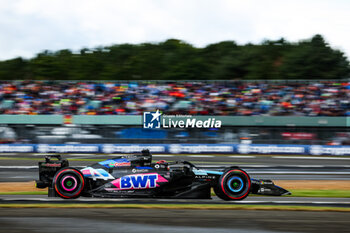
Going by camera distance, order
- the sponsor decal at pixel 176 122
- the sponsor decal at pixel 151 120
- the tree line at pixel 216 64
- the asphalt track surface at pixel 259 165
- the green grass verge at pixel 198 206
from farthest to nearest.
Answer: the tree line at pixel 216 64, the sponsor decal at pixel 151 120, the sponsor decal at pixel 176 122, the asphalt track surface at pixel 259 165, the green grass verge at pixel 198 206

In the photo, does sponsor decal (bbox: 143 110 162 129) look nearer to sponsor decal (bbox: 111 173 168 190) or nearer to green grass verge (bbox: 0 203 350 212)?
sponsor decal (bbox: 111 173 168 190)

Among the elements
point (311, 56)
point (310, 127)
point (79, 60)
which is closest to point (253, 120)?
point (310, 127)

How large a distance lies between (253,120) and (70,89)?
42.0 ft

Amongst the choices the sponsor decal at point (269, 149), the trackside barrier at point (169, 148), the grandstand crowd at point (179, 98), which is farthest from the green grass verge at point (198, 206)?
the grandstand crowd at point (179, 98)

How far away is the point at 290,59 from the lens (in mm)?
43344

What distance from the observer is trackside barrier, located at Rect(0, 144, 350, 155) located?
74.3ft

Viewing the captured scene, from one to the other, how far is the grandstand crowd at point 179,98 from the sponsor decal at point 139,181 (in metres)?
15.9

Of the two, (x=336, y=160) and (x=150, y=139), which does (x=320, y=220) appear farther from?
(x=150, y=139)

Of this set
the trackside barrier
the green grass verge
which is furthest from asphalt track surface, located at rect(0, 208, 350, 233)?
the trackside barrier

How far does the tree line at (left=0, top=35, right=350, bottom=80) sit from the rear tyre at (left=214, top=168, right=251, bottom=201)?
34242 millimetres

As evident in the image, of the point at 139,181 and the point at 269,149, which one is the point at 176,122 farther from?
the point at 139,181

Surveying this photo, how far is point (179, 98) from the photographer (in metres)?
27.0

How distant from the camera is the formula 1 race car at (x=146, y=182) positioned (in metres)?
9.53

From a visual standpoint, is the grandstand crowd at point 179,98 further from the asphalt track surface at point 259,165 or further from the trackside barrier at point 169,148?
the asphalt track surface at point 259,165
